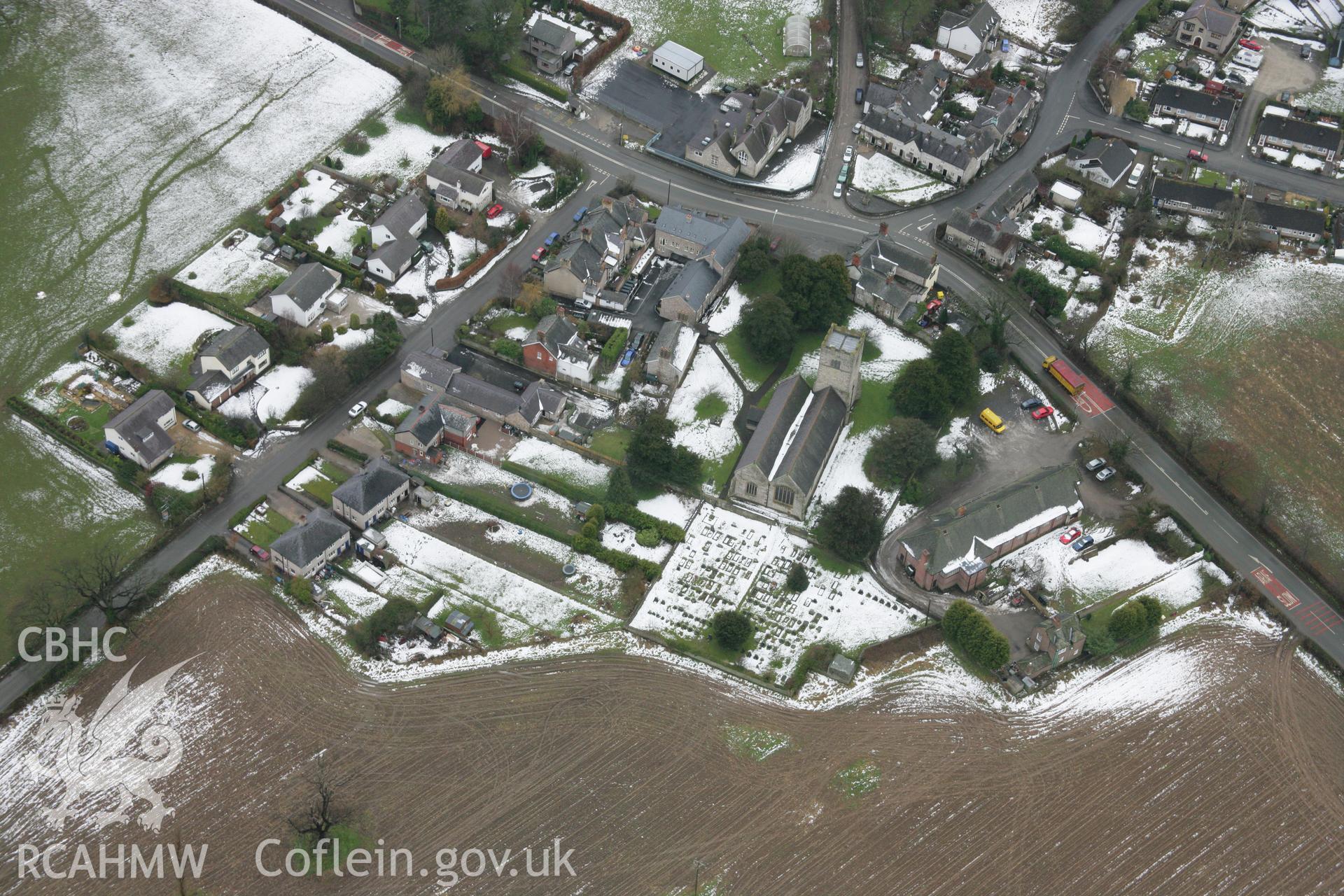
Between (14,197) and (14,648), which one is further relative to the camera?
(14,197)

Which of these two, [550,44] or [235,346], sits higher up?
[550,44]

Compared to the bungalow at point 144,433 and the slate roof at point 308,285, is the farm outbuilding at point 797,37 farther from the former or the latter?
the bungalow at point 144,433

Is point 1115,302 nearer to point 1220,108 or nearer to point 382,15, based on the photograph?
point 1220,108

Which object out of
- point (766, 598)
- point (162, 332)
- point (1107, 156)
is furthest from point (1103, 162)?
point (162, 332)

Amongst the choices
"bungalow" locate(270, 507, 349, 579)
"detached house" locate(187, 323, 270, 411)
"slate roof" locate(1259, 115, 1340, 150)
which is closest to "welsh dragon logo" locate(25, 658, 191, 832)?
"bungalow" locate(270, 507, 349, 579)

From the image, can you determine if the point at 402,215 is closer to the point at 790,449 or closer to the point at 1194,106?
the point at 790,449

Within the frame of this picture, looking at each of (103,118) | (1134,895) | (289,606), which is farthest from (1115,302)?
(103,118)
